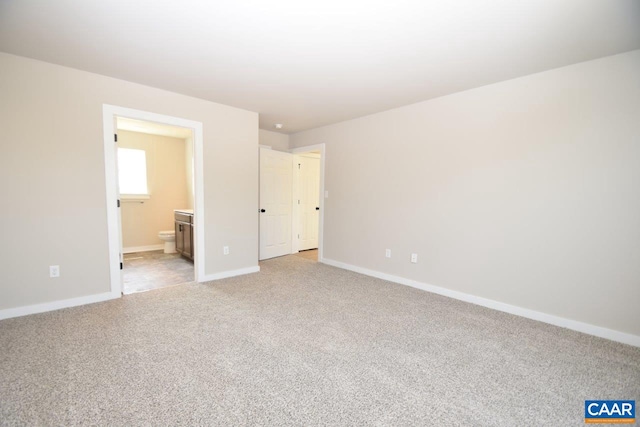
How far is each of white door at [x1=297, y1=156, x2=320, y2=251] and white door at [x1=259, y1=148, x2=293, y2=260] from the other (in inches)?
13.4

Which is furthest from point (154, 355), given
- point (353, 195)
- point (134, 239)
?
point (134, 239)

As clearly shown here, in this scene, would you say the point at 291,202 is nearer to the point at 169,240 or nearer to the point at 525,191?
the point at 169,240

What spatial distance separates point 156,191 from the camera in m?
5.86

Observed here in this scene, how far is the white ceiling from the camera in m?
1.77

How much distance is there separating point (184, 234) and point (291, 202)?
80.9 inches

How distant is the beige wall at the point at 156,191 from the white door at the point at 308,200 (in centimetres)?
273

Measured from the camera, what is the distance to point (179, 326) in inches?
97.2

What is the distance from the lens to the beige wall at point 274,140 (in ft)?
16.9

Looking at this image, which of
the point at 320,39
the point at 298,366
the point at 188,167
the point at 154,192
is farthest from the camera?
the point at 188,167

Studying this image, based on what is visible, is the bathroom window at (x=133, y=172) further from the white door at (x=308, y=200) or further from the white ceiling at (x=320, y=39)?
the white door at (x=308, y=200)

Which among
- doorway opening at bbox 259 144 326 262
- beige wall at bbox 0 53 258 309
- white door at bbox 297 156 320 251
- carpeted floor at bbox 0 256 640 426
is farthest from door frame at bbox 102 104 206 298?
white door at bbox 297 156 320 251

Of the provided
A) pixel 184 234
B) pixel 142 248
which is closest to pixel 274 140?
pixel 184 234

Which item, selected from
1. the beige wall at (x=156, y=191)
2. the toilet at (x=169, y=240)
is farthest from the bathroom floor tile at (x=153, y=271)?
the beige wall at (x=156, y=191)

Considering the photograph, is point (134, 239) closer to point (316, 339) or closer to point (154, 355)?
point (154, 355)
